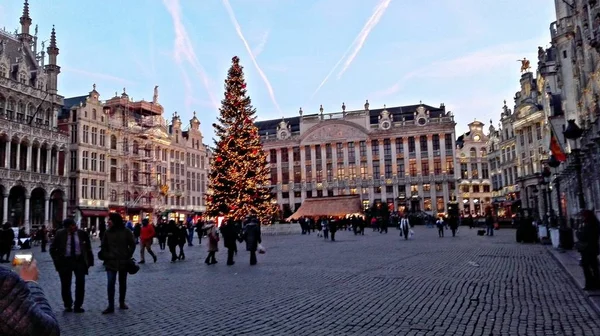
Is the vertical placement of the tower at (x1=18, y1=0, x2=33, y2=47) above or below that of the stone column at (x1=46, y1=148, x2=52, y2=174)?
above

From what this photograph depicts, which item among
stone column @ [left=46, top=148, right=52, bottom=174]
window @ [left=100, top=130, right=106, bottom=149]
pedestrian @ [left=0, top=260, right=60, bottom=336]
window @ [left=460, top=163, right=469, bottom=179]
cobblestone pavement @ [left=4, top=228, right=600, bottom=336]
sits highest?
window @ [left=100, top=130, right=106, bottom=149]

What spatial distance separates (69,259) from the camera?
9.41 m

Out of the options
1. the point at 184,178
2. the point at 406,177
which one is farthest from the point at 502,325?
the point at 406,177

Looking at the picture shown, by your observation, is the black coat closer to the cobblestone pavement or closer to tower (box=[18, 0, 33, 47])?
the cobblestone pavement

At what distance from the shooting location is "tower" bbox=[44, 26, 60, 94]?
51.4 meters

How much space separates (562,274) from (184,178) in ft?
215

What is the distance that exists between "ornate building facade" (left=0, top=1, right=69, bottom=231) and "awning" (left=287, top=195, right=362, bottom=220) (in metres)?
28.5

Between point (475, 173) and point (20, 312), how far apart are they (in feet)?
338

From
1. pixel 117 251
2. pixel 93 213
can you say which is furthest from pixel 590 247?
pixel 93 213

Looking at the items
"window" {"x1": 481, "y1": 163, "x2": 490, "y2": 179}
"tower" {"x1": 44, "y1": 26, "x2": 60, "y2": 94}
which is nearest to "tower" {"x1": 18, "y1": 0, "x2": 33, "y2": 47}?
"tower" {"x1": 44, "y1": 26, "x2": 60, "y2": 94}

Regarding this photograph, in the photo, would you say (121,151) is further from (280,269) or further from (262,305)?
(262,305)

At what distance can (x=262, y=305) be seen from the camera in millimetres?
9195

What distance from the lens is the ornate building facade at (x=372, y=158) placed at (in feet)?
297

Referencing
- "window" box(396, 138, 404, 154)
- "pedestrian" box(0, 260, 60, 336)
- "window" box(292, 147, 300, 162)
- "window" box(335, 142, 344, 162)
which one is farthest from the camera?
"window" box(292, 147, 300, 162)
